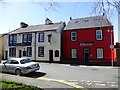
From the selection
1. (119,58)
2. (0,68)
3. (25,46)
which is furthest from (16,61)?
(25,46)

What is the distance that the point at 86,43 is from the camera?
35.6 meters

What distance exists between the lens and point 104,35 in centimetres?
3397

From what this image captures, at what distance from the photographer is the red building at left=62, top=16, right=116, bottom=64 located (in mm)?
33594

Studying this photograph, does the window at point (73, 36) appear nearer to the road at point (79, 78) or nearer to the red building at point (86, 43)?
the red building at point (86, 43)

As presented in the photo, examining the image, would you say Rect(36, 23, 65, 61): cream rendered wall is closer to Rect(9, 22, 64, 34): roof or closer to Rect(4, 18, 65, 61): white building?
Rect(4, 18, 65, 61): white building

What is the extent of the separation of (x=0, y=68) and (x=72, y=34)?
18.8m

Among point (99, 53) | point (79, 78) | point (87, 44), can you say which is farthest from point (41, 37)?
point (79, 78)

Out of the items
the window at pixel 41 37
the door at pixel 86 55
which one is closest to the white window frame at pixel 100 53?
the door at pixel 86 55

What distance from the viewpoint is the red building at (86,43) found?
33.6 m

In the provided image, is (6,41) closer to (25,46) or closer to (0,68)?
(25,46)

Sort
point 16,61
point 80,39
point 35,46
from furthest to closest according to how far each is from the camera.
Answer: point 35,46, point 80,39, point 16,61

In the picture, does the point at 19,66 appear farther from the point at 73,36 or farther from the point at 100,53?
the point at 73,36

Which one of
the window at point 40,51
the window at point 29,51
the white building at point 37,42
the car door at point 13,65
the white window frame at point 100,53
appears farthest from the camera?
the window at point 29,51

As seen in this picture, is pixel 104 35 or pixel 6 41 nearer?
pixel 104 35
